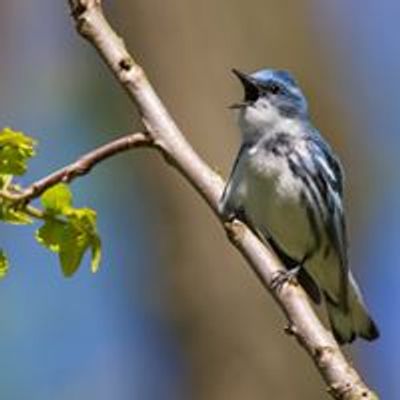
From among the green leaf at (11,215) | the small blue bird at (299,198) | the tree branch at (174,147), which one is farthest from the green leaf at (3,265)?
the small blue bird at (299,198)

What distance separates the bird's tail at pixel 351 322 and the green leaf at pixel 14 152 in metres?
1.85

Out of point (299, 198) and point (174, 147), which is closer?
point (174, 147)

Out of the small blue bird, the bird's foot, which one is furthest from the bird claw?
the small blue bird

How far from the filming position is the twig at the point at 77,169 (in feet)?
5.87

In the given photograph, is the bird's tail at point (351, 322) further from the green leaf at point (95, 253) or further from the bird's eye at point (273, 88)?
the green leaf at point (95, 253)

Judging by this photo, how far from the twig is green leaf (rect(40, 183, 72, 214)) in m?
0.01

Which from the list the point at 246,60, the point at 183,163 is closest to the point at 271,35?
the point at 246,60

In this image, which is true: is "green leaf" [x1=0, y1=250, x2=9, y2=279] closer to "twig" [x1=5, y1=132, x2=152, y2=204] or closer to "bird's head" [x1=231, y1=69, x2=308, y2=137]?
"twig" [x1=5, y1=132, x2=152, y2=204]

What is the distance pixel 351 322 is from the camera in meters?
3.50

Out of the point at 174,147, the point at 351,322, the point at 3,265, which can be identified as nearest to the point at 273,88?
the point at 351,322

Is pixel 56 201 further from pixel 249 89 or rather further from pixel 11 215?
pixel 249 89

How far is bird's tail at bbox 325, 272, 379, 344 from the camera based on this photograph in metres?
3.50

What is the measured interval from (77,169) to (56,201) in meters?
0.06

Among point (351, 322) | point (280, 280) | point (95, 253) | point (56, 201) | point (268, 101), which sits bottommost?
point (280, 280)
